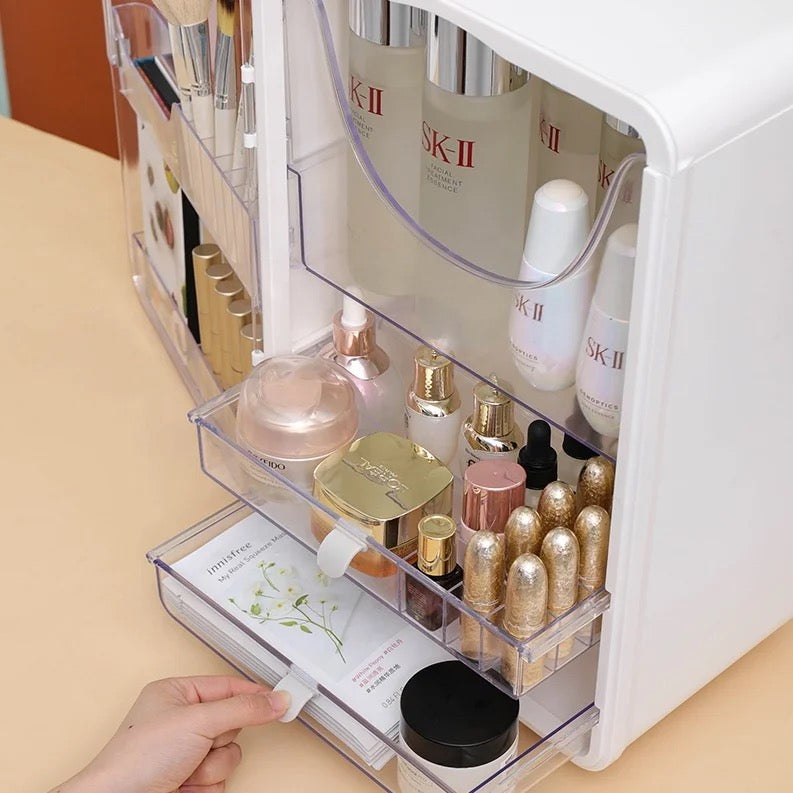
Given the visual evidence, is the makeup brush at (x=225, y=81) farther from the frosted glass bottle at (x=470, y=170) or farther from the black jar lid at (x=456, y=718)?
the black jar lid at (x=456, y=718)

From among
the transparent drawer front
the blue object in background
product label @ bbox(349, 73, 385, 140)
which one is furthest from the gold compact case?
the blue object in background

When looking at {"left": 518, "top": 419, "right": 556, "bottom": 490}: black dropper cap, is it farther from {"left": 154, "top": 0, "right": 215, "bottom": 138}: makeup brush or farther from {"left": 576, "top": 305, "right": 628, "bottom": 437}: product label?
{"left": 154, "top": 0, "right": 215, "bottom": 138}: makeup brush

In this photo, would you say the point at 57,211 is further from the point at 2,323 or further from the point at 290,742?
the point at 290,742

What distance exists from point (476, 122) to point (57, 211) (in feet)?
2.45

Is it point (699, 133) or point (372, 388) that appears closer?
point (699, 133)

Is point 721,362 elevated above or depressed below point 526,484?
above

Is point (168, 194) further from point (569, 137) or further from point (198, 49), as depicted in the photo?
point (569, 137)

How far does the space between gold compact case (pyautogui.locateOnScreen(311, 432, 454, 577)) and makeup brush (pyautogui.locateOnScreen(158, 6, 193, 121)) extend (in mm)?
293

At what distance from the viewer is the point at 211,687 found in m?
0.92

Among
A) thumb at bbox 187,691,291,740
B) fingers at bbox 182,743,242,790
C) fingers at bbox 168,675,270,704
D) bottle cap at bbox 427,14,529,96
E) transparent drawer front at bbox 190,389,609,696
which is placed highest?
bottle cap at bbox 427,14,529,96

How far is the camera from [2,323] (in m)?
1.27

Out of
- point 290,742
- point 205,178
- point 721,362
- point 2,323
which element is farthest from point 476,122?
point 2,323

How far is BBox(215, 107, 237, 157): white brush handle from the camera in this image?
3.18ft

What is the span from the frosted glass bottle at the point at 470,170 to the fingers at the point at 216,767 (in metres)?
0.31
